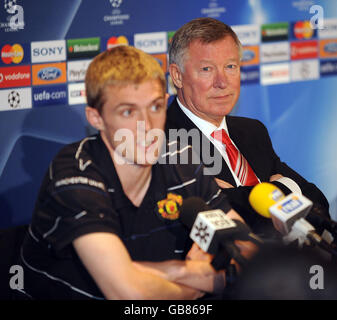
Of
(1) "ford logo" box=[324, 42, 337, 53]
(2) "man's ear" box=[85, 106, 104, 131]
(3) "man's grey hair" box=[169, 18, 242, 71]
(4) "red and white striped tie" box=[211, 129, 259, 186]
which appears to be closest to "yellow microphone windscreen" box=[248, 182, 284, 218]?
(2) "man's ear" box=[85, 106, 104, 131]

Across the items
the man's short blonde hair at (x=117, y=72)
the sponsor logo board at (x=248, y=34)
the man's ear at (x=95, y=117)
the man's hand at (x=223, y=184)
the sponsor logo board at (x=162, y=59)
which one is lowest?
the man's hand at (x=223, y=184)

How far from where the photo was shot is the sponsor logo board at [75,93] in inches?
136

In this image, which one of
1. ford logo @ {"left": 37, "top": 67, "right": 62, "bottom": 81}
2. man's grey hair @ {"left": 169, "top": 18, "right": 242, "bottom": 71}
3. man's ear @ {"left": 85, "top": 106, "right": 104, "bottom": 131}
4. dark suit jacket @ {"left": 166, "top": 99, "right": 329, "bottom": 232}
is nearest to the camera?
man's ear @ {"left": 85, "top": 106, "right": 104, "bottom": 131}

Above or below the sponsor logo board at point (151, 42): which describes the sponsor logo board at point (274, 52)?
below

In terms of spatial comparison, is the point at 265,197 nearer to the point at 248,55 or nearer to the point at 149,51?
the point at 149,51

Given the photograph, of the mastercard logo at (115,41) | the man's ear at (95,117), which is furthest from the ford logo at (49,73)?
the man's ear at (95,117)

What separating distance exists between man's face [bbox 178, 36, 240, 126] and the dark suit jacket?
0.12 meters

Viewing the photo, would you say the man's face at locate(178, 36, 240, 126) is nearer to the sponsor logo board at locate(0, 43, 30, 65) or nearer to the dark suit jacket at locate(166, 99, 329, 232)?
the dark suit jacket at locate(166, 99, 329, 232)

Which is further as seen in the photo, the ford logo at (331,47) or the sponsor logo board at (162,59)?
the ford logo at (331,47)

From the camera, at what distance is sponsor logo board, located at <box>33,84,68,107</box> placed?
11.0 feet

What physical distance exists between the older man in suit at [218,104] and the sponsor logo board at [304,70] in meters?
1.21

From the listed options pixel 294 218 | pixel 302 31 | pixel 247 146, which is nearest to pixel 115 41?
pixel 247 146

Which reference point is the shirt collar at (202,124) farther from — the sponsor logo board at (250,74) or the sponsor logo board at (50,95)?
the sponsor logo board at (250,74)
